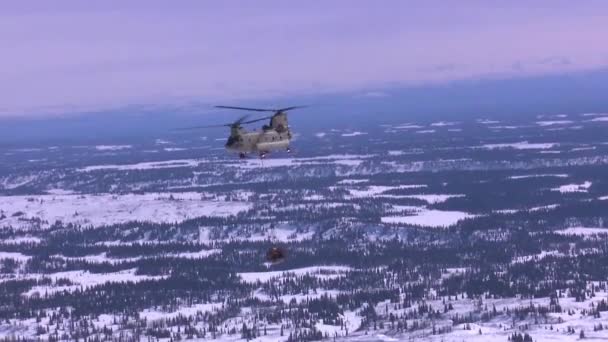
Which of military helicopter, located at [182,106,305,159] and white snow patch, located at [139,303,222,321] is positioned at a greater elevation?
military helicopter, located at [182,106,305,159]

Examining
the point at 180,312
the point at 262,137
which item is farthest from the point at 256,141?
the point at 180,312

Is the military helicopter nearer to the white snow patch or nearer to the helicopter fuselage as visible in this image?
the helicopter fuselage

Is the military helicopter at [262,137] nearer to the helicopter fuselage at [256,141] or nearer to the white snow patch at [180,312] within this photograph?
the helicopter fuselage at [256,141]

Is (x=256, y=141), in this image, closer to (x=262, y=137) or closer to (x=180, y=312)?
(x=262, y=137)

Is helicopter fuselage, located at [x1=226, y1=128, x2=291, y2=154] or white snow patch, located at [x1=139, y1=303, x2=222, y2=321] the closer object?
helicopter fuselage, located at [x1=226, y1=128, x2=291, y2=154]

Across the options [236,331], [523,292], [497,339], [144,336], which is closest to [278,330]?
[236,331]

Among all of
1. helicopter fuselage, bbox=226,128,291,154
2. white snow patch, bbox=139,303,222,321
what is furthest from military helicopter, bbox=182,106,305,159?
white snow patch, bbox=139,303,222,321

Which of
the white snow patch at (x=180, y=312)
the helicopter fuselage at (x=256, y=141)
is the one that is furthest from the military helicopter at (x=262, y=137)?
the white snow patch at (x=180, y=312)

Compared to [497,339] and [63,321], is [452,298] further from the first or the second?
[63,321]
